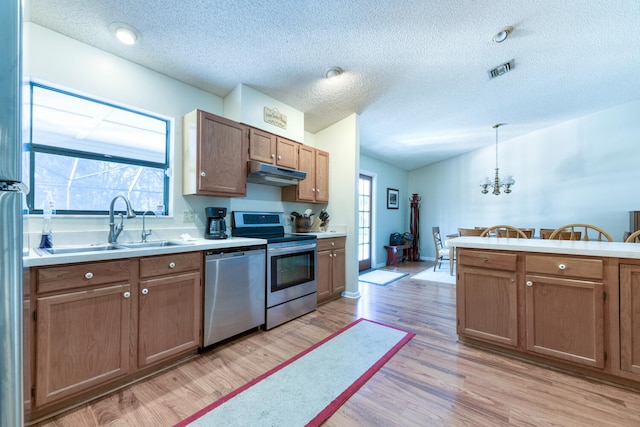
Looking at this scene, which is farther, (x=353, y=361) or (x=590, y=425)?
(x=353, y=361)

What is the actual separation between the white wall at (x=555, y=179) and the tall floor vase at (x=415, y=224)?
25cm

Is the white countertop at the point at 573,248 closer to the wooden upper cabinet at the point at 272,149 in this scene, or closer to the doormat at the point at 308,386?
the doormat at the point at 308,386

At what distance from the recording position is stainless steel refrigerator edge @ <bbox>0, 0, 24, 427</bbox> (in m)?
0.38

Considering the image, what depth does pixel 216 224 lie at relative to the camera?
8.39 ft

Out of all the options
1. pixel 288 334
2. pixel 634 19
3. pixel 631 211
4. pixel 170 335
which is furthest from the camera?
pixel 631 211

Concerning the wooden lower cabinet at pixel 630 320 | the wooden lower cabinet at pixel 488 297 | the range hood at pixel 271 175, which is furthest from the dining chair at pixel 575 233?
the range hood at pixel 271 175

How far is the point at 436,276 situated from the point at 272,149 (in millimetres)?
3747

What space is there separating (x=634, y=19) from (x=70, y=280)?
187 inches

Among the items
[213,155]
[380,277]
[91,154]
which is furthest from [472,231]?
[91,154]

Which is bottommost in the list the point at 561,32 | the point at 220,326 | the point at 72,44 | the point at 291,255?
the point at 220,326

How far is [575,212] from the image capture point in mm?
4820

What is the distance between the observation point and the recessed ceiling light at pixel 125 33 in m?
1.85

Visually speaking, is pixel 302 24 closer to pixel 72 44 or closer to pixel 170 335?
pixel 72 44

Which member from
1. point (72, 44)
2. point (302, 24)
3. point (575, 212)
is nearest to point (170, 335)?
point (72, 44)
